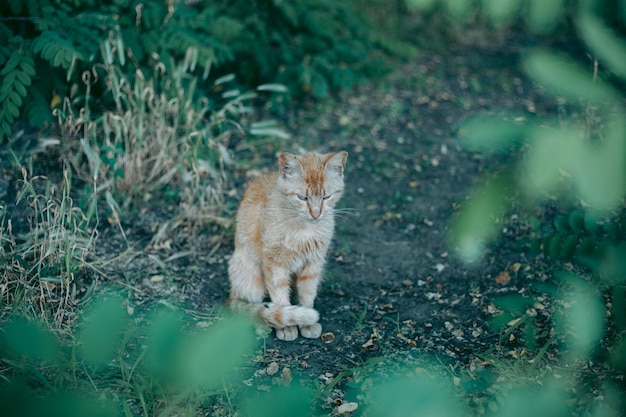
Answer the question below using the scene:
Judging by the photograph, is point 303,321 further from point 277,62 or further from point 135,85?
point 277,62

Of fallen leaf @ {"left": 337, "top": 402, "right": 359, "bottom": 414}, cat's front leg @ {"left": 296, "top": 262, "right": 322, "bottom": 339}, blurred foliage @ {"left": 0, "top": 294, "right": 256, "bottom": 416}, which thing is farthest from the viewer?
cat's front leg @ {"left": 296, "top": 262, "right": 322, "bottom": 339}

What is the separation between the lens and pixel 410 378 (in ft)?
4.62

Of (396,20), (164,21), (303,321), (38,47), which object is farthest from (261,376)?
(396,20)

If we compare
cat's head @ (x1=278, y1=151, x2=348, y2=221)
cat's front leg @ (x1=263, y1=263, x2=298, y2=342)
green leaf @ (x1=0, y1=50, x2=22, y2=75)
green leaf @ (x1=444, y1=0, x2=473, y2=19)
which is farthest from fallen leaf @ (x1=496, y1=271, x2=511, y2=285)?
green leaf @ (x1=0, y1=50, x2=22, y2=75)

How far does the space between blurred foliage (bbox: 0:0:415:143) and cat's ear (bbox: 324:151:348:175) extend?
6.13ft

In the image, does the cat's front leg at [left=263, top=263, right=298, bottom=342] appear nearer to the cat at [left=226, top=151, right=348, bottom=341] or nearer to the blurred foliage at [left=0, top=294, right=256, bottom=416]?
the cat at [left=226, top=151, right=348, bottom=341]

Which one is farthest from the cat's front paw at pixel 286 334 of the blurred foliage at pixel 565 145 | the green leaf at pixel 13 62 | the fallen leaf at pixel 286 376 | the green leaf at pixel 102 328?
the green leaf at pixel 13 62

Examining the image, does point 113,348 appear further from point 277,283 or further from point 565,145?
point 277,283

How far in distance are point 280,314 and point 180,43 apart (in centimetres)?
259

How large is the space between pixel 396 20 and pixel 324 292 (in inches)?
204

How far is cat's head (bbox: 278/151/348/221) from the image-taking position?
11.6 feet

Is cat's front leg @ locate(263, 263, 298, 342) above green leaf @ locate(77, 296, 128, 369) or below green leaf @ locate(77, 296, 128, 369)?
below

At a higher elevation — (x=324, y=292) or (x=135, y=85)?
(x=135, y=85)

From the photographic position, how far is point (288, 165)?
3580 mm
